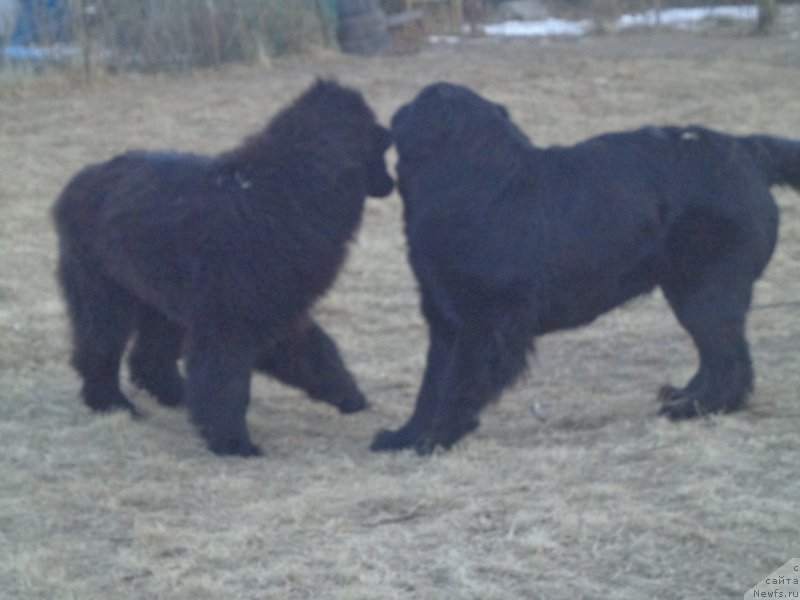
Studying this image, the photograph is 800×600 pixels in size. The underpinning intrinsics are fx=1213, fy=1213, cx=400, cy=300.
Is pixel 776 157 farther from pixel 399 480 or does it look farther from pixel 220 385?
pixel 220 385

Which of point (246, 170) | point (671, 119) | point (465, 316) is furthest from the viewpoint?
point (671, 119)

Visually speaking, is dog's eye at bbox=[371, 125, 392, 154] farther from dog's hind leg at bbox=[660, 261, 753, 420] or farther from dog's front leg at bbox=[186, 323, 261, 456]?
dog's hind leg at bbox=[660, 261, 753, 420]

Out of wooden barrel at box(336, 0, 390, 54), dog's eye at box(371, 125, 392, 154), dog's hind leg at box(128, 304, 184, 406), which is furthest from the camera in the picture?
wooden barrel at box(336, 0, 390, 54)

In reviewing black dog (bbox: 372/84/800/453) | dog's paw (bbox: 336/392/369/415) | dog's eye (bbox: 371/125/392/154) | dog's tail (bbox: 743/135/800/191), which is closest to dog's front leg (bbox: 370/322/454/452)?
black dog (bbox: 372/84/800/453)

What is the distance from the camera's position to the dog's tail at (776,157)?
555cm

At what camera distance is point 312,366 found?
616 cm

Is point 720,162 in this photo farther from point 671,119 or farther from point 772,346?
point 671,119

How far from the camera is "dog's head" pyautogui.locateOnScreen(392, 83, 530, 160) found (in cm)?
539

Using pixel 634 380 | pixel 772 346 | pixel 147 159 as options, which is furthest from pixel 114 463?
pixel 772 346

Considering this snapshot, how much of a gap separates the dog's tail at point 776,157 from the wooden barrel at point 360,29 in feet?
37.2

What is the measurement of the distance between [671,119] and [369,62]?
14.1 feet

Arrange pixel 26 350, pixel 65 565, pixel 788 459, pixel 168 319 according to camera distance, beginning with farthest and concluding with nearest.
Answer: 1. pixel 26 350
2. pixel 168 319
3. pixel 788 459
4. pixel 65 565

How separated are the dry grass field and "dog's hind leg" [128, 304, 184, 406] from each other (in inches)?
4.6

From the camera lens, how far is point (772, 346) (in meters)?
6.66
